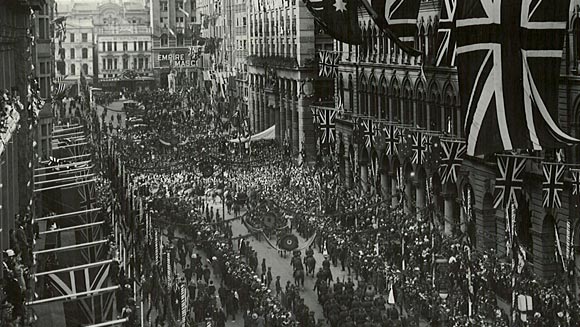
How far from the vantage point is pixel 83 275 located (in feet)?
95.5

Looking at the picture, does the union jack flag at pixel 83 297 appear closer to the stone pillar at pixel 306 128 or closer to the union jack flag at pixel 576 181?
the union jack flag at pixel 576 181

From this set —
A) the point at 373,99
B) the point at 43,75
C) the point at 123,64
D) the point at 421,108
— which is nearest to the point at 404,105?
the point at 421,108

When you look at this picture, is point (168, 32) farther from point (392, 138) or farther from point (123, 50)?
point (392, 138)

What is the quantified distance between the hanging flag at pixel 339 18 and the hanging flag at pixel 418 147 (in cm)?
1726

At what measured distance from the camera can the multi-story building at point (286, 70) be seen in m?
84.7

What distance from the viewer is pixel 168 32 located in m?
190

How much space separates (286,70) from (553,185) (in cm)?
5606

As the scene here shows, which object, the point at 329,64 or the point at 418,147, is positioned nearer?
the point at 418,147

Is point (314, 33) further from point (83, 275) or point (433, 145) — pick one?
point (83, 275)

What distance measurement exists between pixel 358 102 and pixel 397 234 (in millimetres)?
21661

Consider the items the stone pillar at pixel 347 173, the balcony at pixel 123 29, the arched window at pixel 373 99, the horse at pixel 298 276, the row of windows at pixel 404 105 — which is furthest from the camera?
the balcony at pixel 123 29

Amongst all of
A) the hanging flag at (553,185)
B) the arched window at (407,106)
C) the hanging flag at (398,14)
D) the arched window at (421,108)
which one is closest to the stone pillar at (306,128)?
the arched window at (407,106)

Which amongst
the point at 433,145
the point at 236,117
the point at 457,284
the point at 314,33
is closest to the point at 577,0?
the point at 457,284

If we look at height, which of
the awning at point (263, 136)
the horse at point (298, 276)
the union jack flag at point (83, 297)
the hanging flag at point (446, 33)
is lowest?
the horse at point (298, 276)
